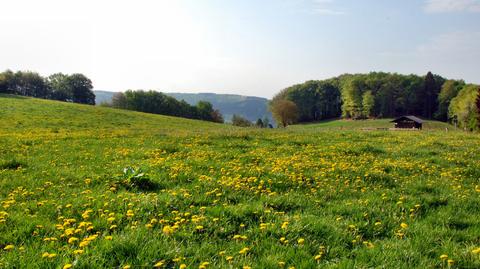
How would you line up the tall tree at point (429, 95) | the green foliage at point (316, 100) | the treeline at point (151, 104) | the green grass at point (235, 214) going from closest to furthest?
1. the green grass at point (235, 214)
2. the treeline at point (151, 104)
3. the tall tree at point (429, 95)
4. the green foliage at point (316, 100)

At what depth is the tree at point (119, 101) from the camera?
116m

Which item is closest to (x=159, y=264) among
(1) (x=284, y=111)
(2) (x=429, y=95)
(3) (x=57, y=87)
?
(1) (x=284, y=111)

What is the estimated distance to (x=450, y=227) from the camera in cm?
648

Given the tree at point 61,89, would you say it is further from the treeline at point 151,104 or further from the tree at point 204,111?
the tree at point 204,111

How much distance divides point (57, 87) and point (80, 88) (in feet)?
24.2

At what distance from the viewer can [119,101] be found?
11738 centimetres

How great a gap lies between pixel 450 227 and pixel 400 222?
2.90 ft

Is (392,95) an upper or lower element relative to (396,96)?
upper

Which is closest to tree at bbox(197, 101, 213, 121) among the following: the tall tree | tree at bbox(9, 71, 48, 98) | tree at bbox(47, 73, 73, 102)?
tree at bbox(47, 73, 73, 102)

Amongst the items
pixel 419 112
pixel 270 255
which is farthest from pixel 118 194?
pixel 419 112

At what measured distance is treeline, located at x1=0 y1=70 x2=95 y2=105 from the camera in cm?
11638

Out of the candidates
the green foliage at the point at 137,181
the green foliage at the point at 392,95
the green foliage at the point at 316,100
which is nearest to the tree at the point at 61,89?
the green foliage at the point at 392,95

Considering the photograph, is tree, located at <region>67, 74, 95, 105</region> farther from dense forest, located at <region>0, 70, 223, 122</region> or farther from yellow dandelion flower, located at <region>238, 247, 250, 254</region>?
yellow dandelion flower, located at <region>238, 247, 250, 254</region>

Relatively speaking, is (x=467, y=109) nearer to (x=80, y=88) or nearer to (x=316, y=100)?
(x=316, y=100)
